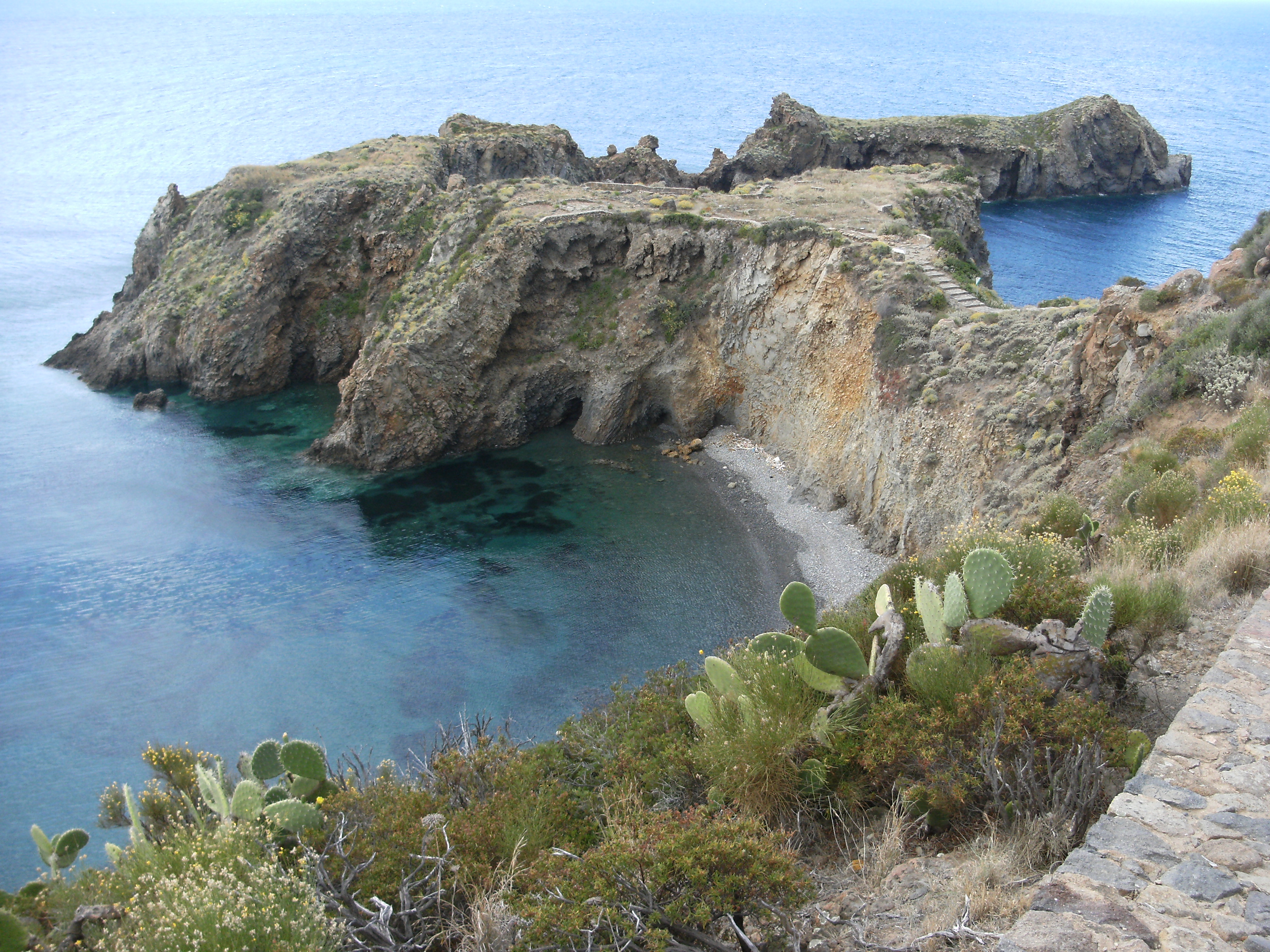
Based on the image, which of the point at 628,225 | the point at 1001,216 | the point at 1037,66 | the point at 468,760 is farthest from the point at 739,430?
the point at 1037,66

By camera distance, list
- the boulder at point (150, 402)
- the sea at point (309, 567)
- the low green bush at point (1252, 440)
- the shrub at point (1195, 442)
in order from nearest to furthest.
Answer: the low green bush at point (1252, 440), the shrub at point (1195, 442), the sea at point (309, 567), the boulder at point (150, 402)

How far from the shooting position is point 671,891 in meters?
7.96

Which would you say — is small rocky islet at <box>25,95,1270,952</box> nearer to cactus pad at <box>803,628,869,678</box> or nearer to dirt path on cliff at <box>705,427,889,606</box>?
cactus pad at <box>803,628,869,678</box>

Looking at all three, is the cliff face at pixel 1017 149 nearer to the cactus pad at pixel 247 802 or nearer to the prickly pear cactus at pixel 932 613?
the prickly pear cactus at pixel 932 613

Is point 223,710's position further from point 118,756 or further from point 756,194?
point 756,194

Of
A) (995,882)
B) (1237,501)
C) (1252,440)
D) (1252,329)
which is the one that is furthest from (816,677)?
(1252,329)

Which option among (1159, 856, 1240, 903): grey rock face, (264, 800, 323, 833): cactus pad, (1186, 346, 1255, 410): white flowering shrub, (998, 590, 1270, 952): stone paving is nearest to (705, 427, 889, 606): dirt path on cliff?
(1186, 346, 1255, 410): white flowering shrub

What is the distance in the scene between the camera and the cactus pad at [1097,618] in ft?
33.8

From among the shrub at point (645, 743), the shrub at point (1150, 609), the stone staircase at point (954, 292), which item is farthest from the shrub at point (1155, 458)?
the stone staircase at point (954, 292)

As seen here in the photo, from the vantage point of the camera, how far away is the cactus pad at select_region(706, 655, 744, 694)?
11398 millimetres

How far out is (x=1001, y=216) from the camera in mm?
80812

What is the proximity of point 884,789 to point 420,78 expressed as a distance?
→ 630 ft

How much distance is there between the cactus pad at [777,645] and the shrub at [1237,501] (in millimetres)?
7393

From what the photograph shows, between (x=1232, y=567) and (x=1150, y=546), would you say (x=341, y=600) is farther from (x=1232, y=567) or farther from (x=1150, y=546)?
(x=1232, y=567)
